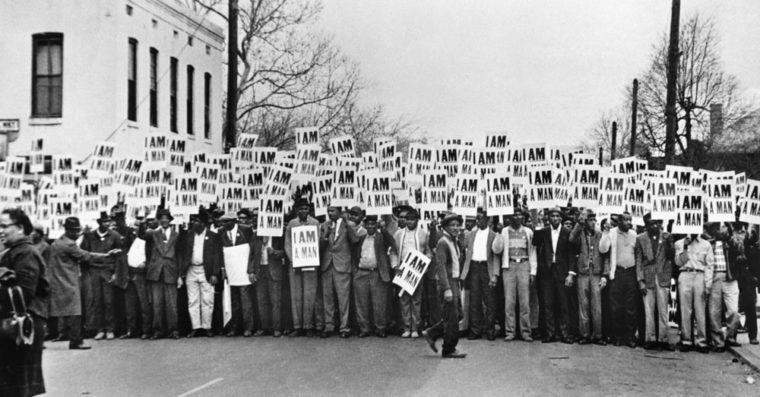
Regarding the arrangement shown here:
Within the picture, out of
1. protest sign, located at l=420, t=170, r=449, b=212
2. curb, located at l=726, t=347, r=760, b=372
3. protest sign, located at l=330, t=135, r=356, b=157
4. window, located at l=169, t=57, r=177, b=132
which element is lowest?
curb, located at l=726, t=347, r=760, b=372

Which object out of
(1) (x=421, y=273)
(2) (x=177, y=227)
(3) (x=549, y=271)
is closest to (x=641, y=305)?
(3) (x=549, y=271)

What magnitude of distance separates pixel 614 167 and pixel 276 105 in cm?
2430

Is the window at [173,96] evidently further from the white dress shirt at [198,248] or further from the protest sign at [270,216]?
the protest sign at [270,216]

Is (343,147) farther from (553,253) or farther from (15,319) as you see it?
(15,319)

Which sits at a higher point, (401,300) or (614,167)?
(614,167)

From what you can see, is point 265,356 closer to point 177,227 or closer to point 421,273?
point 421,273

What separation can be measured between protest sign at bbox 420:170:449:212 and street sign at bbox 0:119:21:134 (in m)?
13.7

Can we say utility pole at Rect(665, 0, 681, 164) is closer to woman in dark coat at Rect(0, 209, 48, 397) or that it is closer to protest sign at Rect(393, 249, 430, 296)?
protest sign at Rect(393, 249, 430, 296)

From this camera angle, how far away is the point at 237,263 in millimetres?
16609

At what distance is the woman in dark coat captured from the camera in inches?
335

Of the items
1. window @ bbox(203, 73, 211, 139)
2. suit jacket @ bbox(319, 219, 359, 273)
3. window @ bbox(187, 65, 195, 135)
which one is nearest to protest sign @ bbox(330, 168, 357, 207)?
suit jacket @ bbox(319, 219, 359, 273)

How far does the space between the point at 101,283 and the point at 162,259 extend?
4.08ft

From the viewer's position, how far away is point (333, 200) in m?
17.2

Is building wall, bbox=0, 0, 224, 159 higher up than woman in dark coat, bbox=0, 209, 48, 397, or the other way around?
building wall, bbox=0, 0, 224, 159
